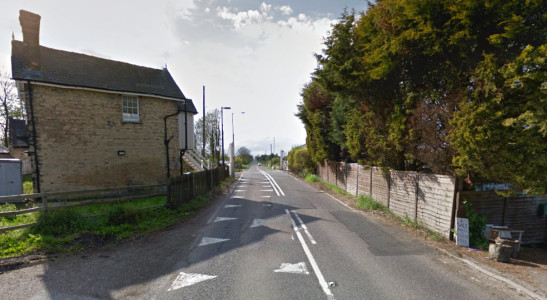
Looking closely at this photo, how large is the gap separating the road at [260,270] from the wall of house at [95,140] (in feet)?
25.5

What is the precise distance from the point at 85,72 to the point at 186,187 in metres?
8.96

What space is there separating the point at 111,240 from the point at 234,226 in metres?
3.55

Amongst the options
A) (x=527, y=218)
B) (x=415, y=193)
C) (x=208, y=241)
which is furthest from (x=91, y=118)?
(x=527, y=218)

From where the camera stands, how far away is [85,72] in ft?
40.5

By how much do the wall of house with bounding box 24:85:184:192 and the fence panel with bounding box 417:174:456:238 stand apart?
532 inches

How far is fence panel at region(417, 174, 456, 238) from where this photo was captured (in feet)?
21.3

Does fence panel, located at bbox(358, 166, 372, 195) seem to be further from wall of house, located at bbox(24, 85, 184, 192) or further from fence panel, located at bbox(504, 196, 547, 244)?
wall of house, located at bbox(24, 85, 184, 192)

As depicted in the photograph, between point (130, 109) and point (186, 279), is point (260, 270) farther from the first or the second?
point (130, 109)

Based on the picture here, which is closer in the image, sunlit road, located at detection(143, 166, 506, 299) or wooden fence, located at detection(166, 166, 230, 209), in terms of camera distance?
sunlit road, located at detection(143, 166, 506, 299)

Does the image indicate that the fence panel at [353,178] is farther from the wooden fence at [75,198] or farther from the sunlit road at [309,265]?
the wooden fence at [75,198]

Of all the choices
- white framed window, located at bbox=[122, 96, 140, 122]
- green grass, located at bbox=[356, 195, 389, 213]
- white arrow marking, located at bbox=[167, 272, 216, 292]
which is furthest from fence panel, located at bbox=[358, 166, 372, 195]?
white framed window, located at bbox=[122, 96, 140, 122]

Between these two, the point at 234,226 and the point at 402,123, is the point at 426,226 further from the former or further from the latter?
the point at 234,226

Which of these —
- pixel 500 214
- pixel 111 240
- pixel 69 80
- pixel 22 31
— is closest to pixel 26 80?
pixel 69 80

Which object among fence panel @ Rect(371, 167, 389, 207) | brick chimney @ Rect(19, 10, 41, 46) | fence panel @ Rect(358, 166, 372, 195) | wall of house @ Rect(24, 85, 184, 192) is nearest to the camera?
fence panel @ Rect(371, 167, 389, 207)
